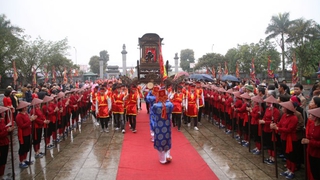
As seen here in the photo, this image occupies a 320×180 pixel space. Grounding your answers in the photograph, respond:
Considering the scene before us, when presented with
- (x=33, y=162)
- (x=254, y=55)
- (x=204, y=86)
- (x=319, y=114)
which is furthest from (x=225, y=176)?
(x=254, y=55)

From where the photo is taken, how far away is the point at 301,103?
226 inches

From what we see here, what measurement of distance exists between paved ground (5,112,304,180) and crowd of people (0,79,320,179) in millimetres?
318

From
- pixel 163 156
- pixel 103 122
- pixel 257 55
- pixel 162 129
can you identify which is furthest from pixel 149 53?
pixel 257 55

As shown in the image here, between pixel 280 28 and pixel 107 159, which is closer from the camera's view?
pixel 107 159

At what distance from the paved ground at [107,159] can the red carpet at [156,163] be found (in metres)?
0.18

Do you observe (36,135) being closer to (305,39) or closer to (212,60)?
(305,39)

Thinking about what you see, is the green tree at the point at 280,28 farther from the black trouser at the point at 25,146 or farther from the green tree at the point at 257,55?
the black trouser at the point at 25,146

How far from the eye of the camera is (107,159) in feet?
19.6

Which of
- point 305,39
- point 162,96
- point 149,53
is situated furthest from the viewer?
point 305,39

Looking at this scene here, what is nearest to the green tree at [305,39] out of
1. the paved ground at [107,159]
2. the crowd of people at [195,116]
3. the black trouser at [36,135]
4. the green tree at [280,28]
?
the green tree at [280,28]

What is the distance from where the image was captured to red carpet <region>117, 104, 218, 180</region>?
4984 mm

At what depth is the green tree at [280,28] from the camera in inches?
1086

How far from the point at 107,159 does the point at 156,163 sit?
49.5 inches

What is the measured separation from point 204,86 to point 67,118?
619 centimetres
